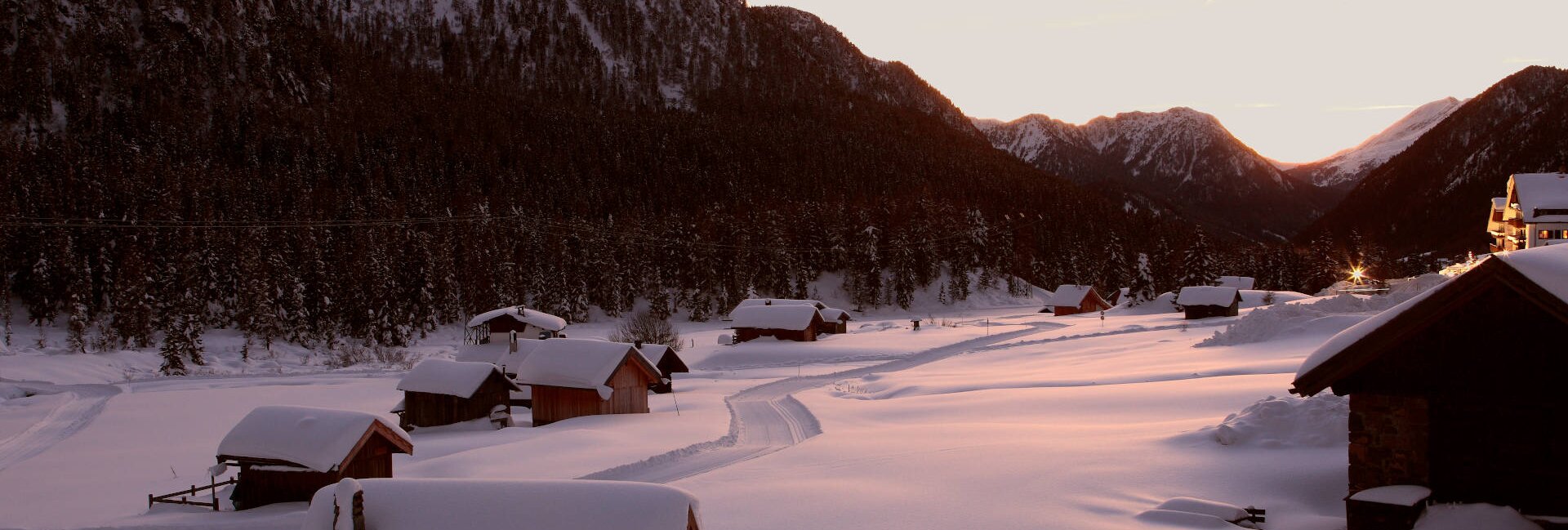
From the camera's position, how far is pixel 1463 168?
522 feet

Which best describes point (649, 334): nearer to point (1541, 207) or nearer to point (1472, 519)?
point (1541, 207)

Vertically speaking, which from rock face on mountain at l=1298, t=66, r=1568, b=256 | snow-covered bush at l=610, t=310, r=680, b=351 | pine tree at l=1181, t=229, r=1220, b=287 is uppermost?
rock face on mountain at l=1298, t=66, r=1568, b=256

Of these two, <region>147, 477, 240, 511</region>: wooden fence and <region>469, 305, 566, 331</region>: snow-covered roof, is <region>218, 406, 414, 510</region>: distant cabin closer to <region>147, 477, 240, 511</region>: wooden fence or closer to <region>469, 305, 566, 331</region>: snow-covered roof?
<region>147, 477, 240, 511</region>: wooden fence

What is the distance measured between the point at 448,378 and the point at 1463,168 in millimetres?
192480

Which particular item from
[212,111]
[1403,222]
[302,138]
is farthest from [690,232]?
[1403,222]

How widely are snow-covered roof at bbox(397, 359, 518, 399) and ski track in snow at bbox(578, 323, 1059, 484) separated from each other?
10.2 metres

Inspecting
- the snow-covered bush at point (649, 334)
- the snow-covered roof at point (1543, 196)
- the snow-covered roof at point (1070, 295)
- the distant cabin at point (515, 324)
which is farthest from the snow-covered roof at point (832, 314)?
the snow-covered roof at point (1543, 196)

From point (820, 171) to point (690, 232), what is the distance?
1756 inches

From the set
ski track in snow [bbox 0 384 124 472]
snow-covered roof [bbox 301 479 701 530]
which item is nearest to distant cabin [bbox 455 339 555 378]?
ski track in snow [bbox 0 384 124 472]

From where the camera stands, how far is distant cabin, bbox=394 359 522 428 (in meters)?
33.2

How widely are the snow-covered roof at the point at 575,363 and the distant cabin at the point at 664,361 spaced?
601cm

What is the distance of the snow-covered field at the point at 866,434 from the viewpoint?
13.8 metres

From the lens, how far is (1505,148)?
14888 centimetres

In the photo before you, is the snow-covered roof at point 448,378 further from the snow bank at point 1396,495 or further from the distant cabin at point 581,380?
the snow bank at point 1396,495
